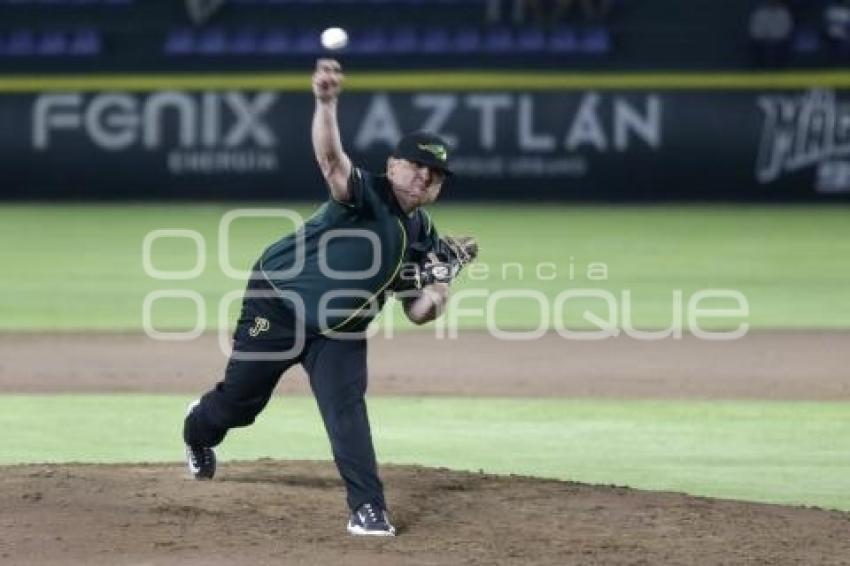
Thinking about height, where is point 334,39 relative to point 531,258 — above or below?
above

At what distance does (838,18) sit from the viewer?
24.4m

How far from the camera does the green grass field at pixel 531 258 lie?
15539 millimetres

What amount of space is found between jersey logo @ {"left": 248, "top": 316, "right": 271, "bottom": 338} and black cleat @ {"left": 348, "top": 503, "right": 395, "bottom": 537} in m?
0.90

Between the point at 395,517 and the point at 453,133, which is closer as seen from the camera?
the point at 395,517

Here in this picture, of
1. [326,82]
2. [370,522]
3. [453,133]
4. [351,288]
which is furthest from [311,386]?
[453,133]

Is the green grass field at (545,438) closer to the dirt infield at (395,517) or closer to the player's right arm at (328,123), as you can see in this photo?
the dirt infield at (395,517)

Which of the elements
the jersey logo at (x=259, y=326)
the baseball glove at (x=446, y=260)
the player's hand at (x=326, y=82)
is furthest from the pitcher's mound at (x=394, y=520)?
the player's hand at (x=326, y=82)

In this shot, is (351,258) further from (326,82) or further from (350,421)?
(326,82)

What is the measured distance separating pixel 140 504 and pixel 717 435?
383 centimetres

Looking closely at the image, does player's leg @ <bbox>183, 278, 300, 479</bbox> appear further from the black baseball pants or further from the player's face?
the player's face

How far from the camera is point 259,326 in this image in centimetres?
764

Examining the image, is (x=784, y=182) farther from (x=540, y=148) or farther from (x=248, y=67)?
(x=248, y=67)

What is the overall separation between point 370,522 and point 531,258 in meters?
12.2

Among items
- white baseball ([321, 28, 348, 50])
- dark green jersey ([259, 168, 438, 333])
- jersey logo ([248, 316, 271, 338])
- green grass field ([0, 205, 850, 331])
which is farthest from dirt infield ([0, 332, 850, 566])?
green grass field ([0, 205, 850, 331])
